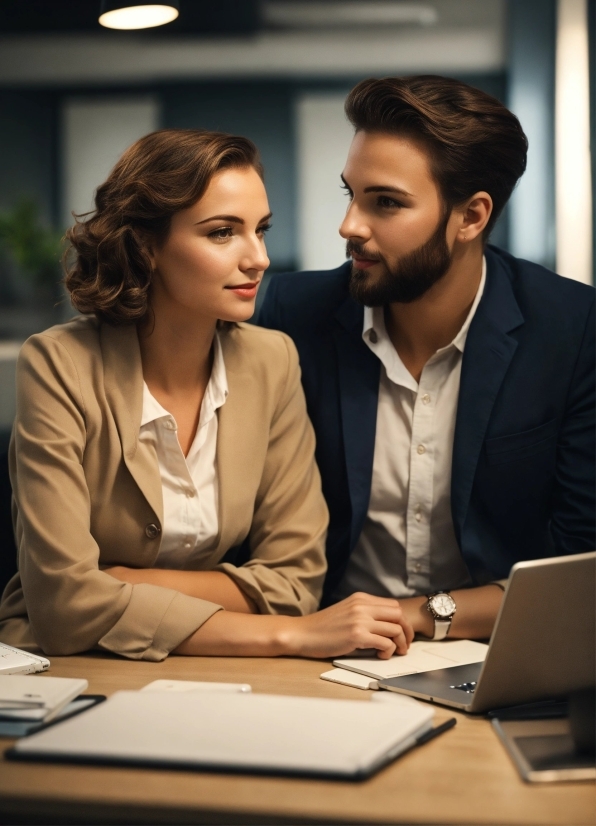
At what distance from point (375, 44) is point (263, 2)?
39 cm

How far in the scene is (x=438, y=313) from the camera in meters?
2.11

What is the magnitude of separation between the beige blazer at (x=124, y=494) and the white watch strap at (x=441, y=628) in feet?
0.88

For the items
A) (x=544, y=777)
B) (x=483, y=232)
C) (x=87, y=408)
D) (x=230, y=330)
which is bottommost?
(x=544, y=777)

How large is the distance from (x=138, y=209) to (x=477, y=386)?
784mm

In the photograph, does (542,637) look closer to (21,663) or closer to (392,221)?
(21,663)

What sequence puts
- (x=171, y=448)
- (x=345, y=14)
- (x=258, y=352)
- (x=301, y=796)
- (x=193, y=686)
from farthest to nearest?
(x=345, y=14) < (x=258, y=352) < (x=171, y=448) < (x=193, y=686) < (x=301, y=796)

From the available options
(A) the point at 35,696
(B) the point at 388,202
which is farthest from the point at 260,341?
(A) the point at 35,696

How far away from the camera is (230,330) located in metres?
2.00

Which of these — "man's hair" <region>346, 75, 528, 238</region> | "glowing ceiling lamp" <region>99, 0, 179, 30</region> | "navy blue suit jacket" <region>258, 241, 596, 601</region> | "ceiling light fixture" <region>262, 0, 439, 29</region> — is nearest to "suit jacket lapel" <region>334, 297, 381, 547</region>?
"navy blue suit jacket" <region>258, 241, 596, 601</region>

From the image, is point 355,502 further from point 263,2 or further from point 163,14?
point 263,2

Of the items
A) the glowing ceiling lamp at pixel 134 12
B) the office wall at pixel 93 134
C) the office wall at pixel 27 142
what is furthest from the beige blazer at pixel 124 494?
the office wall at pixel 27 142

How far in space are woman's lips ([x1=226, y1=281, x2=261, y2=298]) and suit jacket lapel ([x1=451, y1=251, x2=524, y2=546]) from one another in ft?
1.59

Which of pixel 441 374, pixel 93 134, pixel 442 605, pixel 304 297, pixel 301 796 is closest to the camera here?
pixel 301 796

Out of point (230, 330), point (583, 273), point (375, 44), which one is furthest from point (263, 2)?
point (230, 330)
